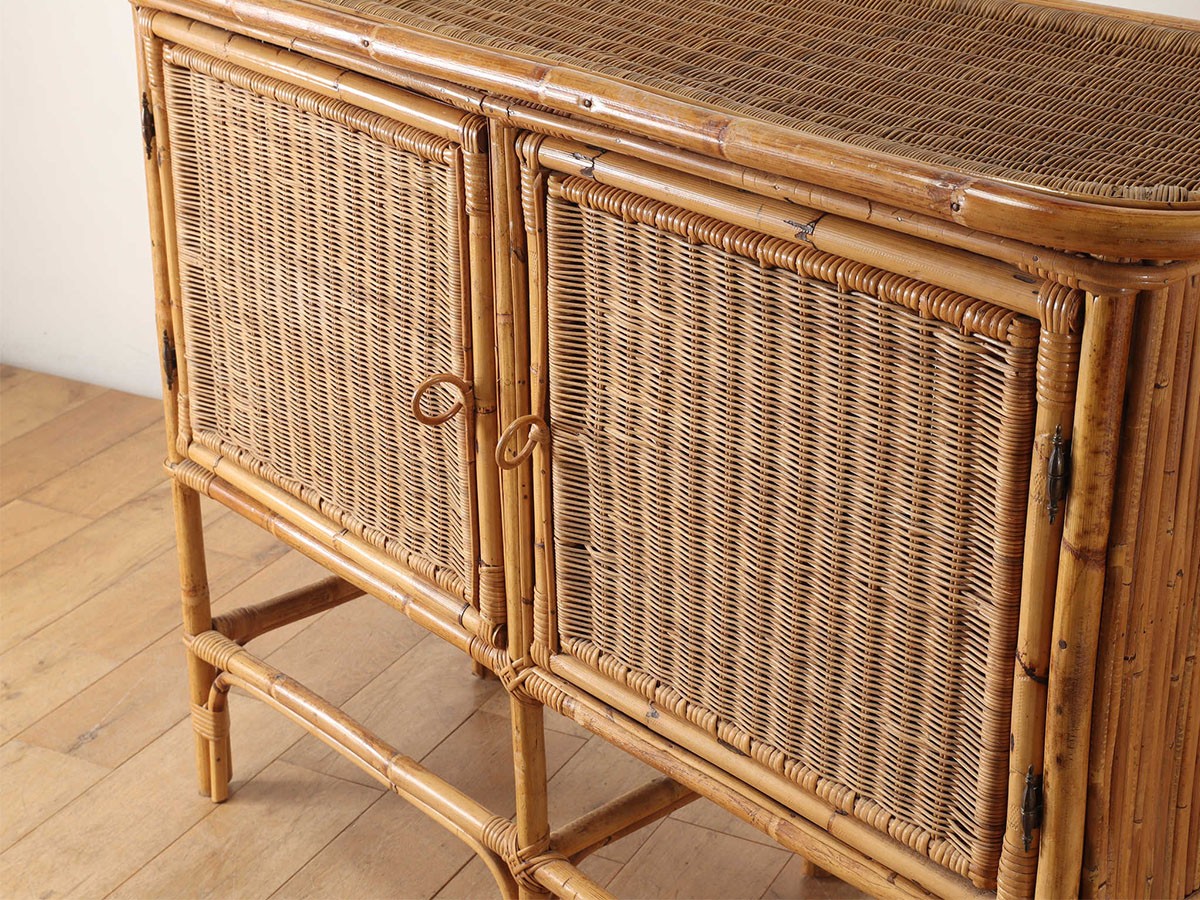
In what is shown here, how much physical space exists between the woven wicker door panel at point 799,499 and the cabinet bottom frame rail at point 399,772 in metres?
0.24

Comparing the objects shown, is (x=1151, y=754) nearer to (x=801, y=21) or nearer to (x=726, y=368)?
(x=726, y=368)

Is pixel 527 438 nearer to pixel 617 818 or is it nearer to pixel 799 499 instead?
pixel 799 499

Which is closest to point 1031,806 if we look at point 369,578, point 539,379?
point 539,379

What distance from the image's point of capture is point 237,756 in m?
1.80

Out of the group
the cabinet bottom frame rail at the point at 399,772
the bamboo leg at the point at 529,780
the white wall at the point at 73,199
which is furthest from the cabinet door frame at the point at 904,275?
the white wall at the point at 73,199

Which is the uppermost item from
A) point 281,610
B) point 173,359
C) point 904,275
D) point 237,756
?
point 904,275

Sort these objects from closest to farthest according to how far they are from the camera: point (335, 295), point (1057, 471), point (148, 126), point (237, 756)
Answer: point (1057, 471)
point (335, 295)
point (148, 126)
point (237, 756)

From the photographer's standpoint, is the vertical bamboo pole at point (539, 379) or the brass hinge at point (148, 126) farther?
the brass hinge at point (148, 126)

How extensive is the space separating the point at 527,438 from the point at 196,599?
650 millimetres

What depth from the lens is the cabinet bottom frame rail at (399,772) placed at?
130cm

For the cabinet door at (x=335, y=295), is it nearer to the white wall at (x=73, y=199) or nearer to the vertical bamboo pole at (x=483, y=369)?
the vertical bamboo pole at (x=483, y=369)

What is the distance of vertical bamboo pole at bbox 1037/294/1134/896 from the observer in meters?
0.76

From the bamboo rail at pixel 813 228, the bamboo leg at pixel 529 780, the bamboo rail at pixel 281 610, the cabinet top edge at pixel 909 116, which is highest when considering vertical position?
the cabinet top edge at pixel 909 116

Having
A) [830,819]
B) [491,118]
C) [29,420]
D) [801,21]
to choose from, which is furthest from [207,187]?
[29,420]
